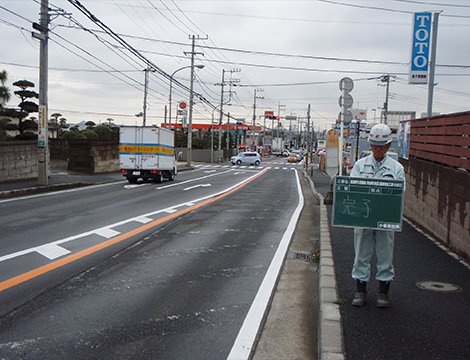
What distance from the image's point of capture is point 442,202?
798 cm

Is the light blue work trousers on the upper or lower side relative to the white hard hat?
lower

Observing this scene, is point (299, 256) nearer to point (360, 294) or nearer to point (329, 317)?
point (360, 294)

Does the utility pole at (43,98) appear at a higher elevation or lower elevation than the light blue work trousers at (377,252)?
higher

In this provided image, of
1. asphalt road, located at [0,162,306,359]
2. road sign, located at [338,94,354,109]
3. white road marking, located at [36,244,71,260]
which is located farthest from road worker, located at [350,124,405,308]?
road sign, located at [338,94,354,109]

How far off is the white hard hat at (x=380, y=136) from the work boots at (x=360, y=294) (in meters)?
1.53

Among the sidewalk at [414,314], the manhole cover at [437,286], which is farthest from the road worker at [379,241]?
the manhole cover at [437,286]

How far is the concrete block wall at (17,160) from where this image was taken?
59.1 feet

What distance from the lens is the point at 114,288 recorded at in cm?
532

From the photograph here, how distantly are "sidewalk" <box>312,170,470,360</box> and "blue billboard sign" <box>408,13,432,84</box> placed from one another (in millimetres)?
11073

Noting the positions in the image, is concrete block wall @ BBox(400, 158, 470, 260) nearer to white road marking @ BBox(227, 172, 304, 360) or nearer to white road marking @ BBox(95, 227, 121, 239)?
white road marking @ BBox(227, 172, 304, 360)

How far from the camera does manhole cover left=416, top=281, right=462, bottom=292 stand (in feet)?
17.3

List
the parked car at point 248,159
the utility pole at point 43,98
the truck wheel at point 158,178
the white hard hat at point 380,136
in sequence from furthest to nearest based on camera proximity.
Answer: the parked car at point 248,159, the truck wheel at point 158,178, the utility pole at point 43,98, the white hard hat at point 380,136

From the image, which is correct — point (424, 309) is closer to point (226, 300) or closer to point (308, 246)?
point (226, 300)

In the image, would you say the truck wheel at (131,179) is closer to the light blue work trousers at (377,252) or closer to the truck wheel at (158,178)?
the truck wheel at (158,178)
